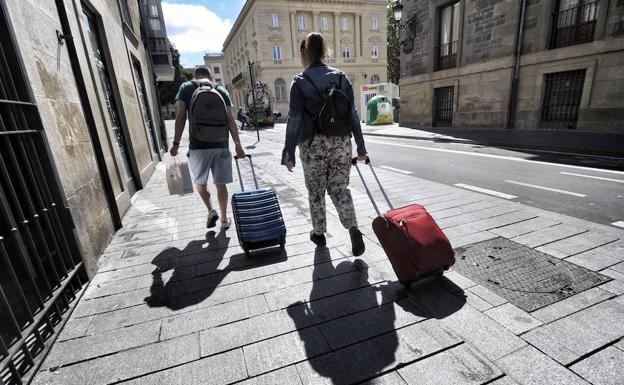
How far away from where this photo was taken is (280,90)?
150 feet

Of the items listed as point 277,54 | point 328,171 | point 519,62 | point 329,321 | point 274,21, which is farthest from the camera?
point 277,54

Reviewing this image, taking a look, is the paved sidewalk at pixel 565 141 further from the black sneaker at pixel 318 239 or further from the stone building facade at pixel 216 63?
the stone building facade at pixel 216 63

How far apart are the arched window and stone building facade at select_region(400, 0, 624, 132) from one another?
2862 cm

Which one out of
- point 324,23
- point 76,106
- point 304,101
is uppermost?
point 324,23

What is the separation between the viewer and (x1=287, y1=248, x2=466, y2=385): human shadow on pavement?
71.1 inches

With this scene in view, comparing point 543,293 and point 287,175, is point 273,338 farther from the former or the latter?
point 287,175

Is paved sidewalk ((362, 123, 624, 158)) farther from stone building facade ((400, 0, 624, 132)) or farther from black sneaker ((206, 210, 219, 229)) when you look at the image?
black sneaker ((206, 210, 219, 229))

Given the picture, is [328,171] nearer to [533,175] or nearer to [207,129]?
[207,129]

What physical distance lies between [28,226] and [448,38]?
1955cm

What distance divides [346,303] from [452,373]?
835 mm

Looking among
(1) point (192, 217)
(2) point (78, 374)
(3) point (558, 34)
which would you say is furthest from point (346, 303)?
(3) point (558, 34)

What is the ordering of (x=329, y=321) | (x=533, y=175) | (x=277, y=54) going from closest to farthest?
(x=329, y=321)
(x=533, y=175)
(x=277, y=54)

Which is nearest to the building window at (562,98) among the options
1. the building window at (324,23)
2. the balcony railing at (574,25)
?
the balcony railing at (574,25)

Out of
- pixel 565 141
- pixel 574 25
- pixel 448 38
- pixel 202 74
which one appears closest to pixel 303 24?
pixel 448 38
